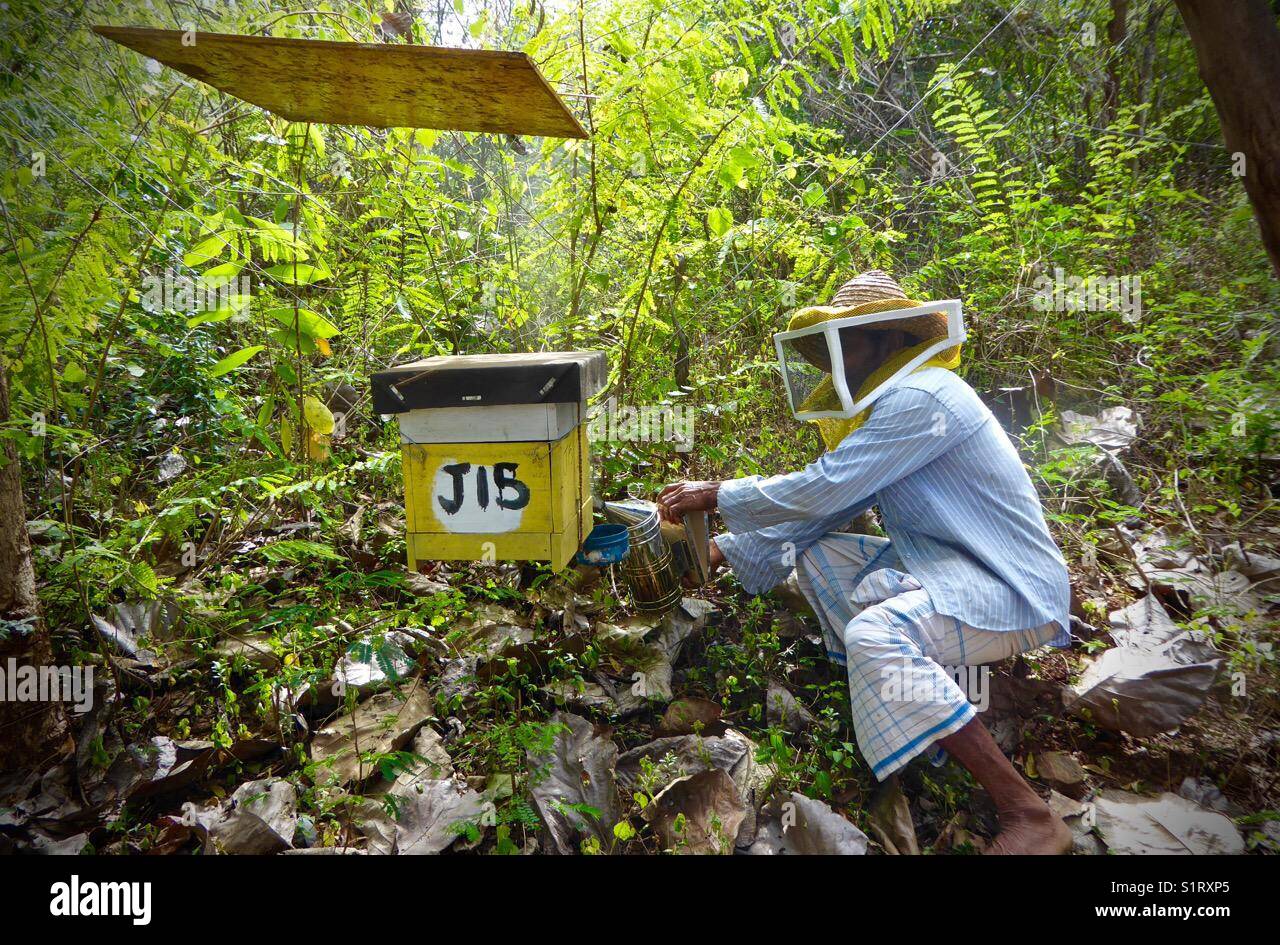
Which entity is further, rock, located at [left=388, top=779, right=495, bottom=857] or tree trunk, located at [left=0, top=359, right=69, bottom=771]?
tree trunk, located at [left=0, top=359, right=69, bottom=771]

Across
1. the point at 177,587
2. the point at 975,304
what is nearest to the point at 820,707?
the point at 177,587

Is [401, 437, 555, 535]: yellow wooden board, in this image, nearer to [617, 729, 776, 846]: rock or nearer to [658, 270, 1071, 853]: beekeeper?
[658, 270, 1071, 853]: beekeeper

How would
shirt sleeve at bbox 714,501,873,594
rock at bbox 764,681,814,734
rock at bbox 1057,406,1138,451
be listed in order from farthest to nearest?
1. rock at bbox 1057,406,1138,451
2. shirt sleeve at bbox 714,501,873,594
3. rock at bbox 764,681,814,734

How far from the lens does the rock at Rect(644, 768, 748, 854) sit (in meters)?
2.38

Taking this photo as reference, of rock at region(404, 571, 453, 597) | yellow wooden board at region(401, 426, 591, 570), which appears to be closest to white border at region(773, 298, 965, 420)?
yellow wooden board at region(401, 426, 591, 570)

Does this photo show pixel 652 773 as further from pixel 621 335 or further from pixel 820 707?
pixel 621 335

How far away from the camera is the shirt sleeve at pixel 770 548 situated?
10.8 feet

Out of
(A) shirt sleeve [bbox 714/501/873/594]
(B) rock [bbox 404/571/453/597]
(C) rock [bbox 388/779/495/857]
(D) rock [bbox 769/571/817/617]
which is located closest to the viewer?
(C) rock [bbox 388/779/495/857]

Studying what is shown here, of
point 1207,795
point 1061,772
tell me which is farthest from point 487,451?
point 1207,795

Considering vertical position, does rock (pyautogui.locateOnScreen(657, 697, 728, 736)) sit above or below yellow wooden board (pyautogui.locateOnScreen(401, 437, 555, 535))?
below

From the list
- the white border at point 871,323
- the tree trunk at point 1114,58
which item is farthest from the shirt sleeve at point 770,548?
the tree trunk at point 1114,58

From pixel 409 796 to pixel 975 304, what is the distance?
14.6ft

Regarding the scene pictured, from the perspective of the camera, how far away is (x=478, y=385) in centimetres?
238

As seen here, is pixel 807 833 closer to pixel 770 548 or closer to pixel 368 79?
pixel 770 548
